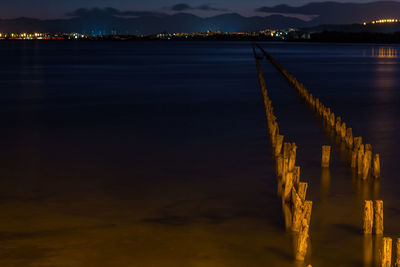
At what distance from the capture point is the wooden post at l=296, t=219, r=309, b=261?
7910mm

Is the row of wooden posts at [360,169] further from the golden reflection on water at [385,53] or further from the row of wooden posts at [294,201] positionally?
the golden reflection on water at [385,53]

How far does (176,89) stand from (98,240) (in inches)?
1098

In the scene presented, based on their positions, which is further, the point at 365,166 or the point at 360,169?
the point at 360,169

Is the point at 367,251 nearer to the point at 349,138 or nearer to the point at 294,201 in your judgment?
the point at 294,201

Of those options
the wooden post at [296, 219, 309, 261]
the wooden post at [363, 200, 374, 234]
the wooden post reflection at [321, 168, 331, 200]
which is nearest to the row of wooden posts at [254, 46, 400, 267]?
the wooden post at [363, 200, 374, 234]

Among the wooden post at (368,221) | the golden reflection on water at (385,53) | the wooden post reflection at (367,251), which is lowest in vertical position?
the wooden post reflection at (367,251)

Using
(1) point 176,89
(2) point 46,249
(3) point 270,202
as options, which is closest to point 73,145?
(3) point 270,202

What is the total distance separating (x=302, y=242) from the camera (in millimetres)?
8102

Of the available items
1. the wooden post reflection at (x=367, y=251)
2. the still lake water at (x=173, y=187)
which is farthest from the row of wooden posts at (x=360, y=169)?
the still lake water at (x=173, y=187)

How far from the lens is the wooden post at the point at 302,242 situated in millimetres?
7910

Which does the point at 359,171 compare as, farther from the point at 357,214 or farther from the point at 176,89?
the point at 176,89

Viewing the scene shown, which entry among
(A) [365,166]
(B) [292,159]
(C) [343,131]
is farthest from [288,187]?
(C) [343,131]

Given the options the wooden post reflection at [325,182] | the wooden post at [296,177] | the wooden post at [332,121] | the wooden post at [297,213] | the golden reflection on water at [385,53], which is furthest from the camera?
the golden reflection on water at [385,53]

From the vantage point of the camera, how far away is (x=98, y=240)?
349 inches
